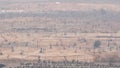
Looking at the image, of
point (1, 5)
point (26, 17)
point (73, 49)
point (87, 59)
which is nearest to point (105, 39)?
point (73, 49)

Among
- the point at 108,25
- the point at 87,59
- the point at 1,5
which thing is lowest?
the point at 1,5

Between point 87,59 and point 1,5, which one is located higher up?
point 87,59

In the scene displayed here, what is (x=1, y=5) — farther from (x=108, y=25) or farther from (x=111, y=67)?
(x=111, y=67)

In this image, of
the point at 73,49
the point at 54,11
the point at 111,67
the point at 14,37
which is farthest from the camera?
the point at 54,11

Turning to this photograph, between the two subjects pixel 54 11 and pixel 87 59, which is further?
pixel 54 11

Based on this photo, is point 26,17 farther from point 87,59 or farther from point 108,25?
point 87,59

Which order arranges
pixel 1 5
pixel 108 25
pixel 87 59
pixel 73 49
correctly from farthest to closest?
pixel 1 5, pixel 108 25, pixel 73 49, pixel 87 59

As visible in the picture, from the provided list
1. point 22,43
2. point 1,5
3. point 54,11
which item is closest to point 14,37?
point 22,43
